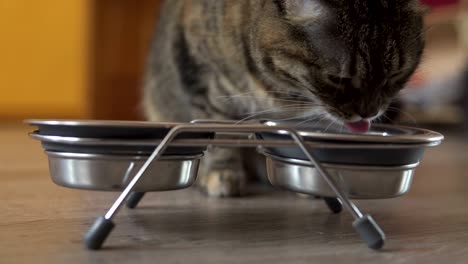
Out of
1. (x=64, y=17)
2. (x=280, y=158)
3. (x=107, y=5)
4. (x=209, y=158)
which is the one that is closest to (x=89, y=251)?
(x=280, y=158)

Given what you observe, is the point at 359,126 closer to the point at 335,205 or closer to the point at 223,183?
the point at 335,205

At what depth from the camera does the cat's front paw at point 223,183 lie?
3.74ft

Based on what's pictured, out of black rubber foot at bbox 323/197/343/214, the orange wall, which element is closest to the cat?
black rubber foot at bbox 323/197/343/214

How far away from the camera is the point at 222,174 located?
3.84ft

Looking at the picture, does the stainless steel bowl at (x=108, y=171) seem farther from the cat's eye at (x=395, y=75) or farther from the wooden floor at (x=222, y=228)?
the cat's eye at (x=395, y=75)

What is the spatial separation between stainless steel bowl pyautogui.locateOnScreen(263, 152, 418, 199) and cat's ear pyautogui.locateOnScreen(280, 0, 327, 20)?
0.27 metres

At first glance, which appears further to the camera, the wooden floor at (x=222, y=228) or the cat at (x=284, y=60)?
the cat at (x=284, y=60)

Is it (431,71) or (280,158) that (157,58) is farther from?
(431,71)

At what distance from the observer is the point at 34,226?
836 mm

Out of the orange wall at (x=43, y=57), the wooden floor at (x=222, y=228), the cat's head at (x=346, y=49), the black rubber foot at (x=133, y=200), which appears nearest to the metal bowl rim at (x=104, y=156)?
the wooden floor at (x=222, y=228)

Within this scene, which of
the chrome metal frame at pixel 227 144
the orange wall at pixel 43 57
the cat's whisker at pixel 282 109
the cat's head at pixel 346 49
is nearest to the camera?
the chrome metal frame at pixel 227 144

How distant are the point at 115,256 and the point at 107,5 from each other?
223 cm

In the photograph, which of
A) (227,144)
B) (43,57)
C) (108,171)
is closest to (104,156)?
(108,171)

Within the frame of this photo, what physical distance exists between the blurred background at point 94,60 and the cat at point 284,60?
2.81ft
